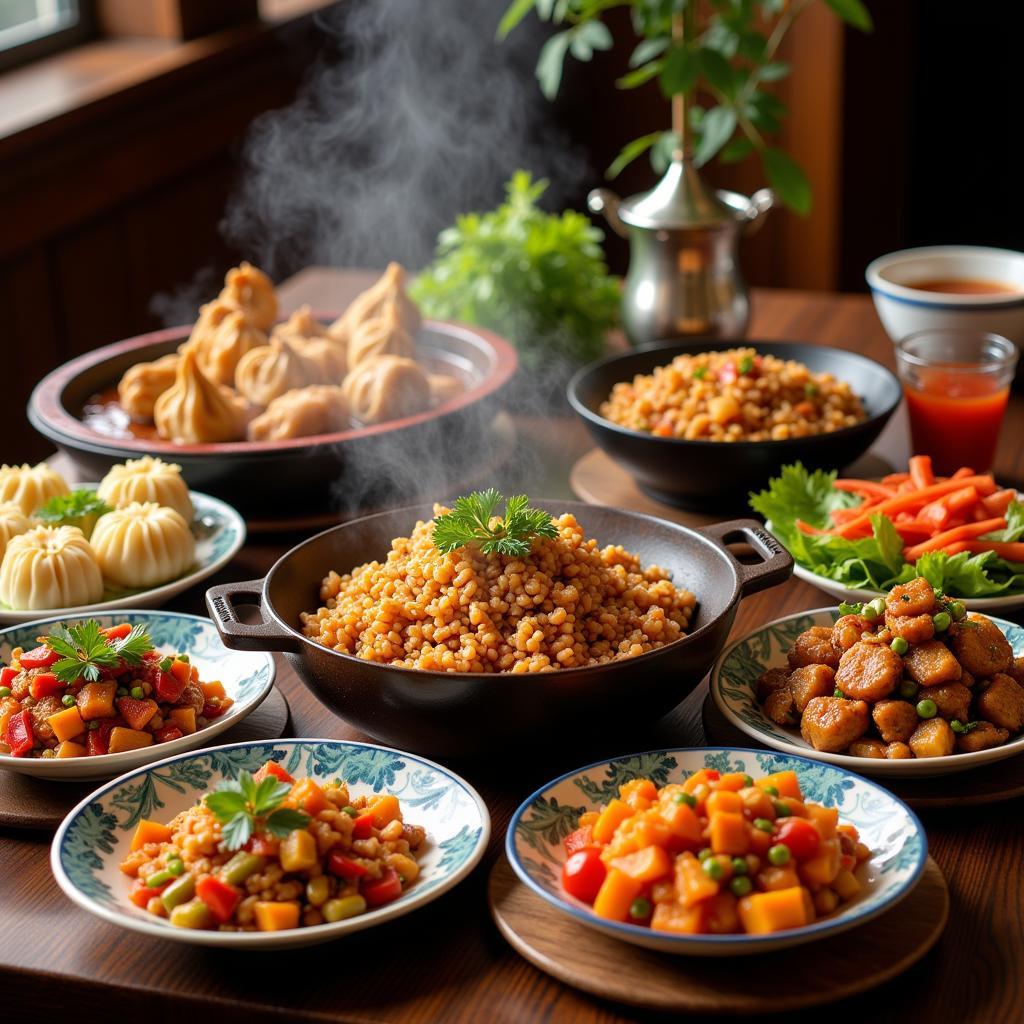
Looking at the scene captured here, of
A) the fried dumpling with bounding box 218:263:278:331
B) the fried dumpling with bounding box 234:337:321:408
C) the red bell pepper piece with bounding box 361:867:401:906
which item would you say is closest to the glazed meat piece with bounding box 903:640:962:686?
the red bell pepper piece with bounding box 361:867:401:906

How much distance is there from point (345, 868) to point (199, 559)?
0.90m

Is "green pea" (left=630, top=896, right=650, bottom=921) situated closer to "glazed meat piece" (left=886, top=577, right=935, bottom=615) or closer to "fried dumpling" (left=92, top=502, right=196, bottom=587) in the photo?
"glazed meat piece" (left=886, top=577, right=935, bottom=615)

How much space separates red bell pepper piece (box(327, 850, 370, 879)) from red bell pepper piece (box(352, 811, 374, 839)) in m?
0.05

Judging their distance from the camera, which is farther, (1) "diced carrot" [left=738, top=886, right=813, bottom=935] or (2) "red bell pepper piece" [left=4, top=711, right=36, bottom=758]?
(2) "red bell pepper piece" [left=4, top=711, right=36, bottom=758]

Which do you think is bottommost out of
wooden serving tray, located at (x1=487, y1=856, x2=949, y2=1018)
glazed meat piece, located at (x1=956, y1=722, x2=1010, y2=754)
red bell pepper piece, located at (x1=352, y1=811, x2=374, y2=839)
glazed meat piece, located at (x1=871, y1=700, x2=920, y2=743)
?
wooden serving tray, located at (x1=487, y1=856, x2=949, y2=1018)

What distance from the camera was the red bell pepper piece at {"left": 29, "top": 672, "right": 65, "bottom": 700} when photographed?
62.3 inches

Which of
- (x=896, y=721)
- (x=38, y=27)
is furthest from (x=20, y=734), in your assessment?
(x=38, y=27)

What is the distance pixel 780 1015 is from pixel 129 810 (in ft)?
2.21

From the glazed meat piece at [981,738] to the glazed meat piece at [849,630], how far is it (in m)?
0.17

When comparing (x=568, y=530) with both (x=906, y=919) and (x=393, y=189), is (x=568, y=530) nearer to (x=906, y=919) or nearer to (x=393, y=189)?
(x=906, y=919)

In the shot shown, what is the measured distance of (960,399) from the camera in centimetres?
230

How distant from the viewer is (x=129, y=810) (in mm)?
1428

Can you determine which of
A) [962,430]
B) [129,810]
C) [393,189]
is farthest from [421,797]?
[393,189]

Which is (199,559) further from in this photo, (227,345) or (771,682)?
(771,682)
